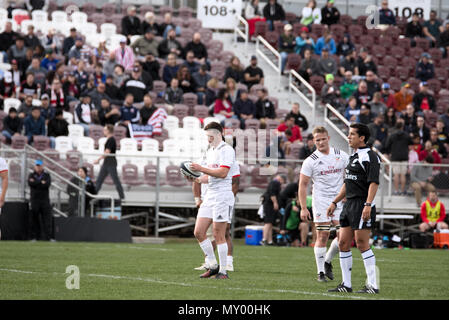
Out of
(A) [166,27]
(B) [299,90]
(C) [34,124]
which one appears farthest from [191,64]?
(C) [34,124]

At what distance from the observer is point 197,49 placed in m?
28.7

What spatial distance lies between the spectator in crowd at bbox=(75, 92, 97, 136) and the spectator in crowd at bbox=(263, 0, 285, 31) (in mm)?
9573

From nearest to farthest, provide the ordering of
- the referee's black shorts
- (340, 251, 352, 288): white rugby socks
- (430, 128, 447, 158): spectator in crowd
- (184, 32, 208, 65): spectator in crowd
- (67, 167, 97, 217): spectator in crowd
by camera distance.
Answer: the referee's black shorts
(340, 251, 352, 288): white rugby socks
(67, 167, 97, 217): spectator in crowd
(430, 128, 447, 158): spectator in crowd
(184, 32, 208, 65): spectator in crowd

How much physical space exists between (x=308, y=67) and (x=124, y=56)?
Result: 6535 mm

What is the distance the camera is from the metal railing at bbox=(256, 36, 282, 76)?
30.4 metres

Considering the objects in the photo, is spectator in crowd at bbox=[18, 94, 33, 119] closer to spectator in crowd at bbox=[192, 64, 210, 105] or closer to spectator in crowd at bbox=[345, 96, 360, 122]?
spectator in crowd at bbox=[192, 64, 210, 105]

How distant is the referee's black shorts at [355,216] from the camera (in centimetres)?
1024

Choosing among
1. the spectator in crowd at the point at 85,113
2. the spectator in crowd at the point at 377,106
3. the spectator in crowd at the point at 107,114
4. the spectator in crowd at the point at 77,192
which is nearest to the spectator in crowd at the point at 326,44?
the spectator in crowd at the point at 377,106

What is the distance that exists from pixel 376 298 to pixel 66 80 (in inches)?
710

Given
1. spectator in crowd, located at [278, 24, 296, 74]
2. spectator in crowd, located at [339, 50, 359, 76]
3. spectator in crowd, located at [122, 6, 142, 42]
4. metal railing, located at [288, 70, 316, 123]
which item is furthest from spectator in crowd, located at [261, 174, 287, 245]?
spectator in crowd, located at [122, 6, 142, 42]

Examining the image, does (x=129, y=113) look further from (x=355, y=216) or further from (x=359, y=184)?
(x=355, y=216)

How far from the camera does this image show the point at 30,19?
2980 centimetres

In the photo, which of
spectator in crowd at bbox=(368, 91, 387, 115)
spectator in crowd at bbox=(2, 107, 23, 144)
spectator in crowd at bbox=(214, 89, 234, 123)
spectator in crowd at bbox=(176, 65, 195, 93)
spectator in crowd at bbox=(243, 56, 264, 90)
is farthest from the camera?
spectator in crowd at bbox=(243, 56, 264, 90)
